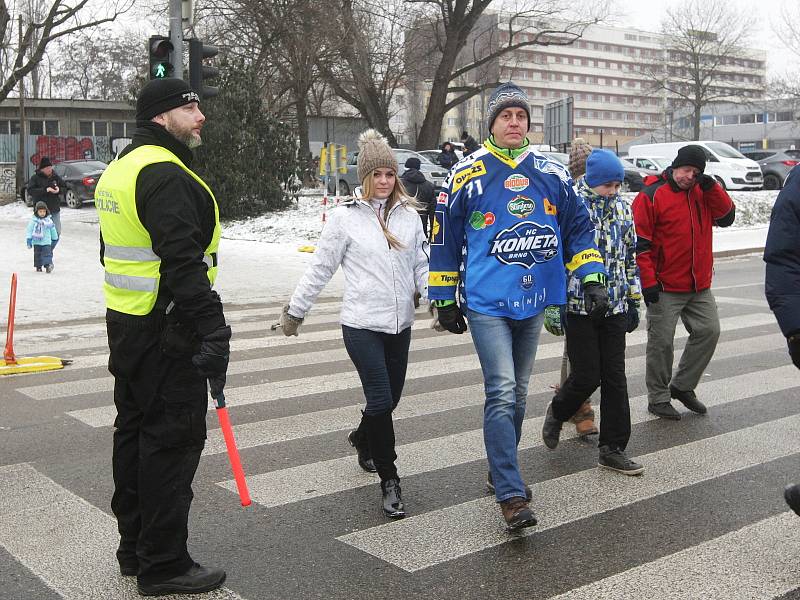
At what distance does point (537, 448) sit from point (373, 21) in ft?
105

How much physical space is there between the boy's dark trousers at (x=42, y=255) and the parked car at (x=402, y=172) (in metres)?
9.67

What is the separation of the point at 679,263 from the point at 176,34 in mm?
7344

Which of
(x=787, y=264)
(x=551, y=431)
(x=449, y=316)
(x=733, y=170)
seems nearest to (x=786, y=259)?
(x=787, y=264)

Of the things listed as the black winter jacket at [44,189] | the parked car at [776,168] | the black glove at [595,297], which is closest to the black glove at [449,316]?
the black glove at [595,297]

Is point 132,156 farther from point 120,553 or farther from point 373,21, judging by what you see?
point 373,21

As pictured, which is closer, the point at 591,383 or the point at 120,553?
the point at 120,553

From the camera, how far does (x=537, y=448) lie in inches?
237

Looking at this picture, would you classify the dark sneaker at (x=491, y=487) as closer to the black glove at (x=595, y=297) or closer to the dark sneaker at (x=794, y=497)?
the black glove at (x=595, y=297)

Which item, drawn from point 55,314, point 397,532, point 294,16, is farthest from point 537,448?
point 294,16

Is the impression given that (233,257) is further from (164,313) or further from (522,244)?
(164,313)

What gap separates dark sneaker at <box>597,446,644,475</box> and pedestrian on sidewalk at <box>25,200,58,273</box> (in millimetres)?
12326

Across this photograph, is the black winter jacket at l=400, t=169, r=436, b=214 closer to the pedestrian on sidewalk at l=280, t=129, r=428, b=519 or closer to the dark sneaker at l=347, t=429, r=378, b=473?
the dark sneaker at l=347, t=429, r=378, b=473

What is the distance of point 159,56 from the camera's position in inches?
441

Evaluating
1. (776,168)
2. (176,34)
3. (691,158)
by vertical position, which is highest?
(176,34)
